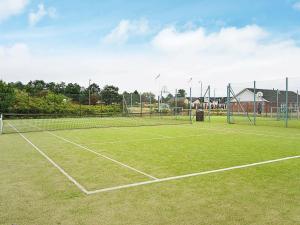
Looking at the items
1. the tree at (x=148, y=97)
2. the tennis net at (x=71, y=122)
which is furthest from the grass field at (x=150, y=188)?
the tree at (x=148, y=97)

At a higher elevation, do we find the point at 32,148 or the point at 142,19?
the point at 142,19

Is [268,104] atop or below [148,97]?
below

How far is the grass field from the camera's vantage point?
3.23 meters

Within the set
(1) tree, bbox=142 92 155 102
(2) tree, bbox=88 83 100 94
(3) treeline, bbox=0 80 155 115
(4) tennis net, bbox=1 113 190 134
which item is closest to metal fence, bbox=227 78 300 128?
(4) tennis net, bbox=1 113 190 134

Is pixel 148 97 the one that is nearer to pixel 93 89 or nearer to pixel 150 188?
pixel 150 188

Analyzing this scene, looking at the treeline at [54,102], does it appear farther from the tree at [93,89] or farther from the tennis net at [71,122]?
the tree at [93,89]

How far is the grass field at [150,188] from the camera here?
3.23m

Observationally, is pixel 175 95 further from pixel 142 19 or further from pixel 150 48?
pixel 142 19

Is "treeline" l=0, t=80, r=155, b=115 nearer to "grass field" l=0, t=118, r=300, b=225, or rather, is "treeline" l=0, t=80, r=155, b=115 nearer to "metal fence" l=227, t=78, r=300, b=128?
"metal fence" l=227, t=78, r=300, b=128

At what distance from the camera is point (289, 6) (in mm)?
15547

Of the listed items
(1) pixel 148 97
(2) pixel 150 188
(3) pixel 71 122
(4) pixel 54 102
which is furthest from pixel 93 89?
(2) pixel 150 188

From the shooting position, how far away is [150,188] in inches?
171

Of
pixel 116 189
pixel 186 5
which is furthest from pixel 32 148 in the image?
pixel 186 5

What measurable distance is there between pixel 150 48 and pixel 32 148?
19610 mm
